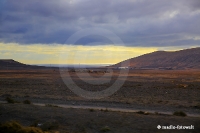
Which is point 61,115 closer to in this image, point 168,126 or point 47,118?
point 47,118

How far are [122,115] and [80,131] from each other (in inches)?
152

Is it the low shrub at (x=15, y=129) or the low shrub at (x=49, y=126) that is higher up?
the low shrub at (x=15, y=129)

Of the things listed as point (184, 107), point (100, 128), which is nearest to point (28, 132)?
point (100, 128)

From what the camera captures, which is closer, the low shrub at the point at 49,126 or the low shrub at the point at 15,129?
the low shrub at the point at 15,129

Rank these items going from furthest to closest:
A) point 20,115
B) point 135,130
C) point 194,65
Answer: point 194,65 → point 20,115 → point 135,130

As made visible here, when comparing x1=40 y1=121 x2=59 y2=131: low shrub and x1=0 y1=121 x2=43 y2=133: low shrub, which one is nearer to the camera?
x1=0 y1=121 x2=43 y2=133: low shrub

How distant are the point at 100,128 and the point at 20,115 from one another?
6242 mm

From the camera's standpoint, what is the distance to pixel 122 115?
18.6 metres

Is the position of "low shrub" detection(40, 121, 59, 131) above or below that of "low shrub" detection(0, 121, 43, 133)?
below

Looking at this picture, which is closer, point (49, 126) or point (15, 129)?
point (15, 129)

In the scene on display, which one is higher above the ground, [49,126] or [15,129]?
[15,129]

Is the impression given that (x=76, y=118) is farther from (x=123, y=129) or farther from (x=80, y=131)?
(x=123, y=129)

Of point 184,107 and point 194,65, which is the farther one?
point 194,65

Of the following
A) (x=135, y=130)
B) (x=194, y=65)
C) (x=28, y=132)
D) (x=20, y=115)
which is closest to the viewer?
(x=28, y=132)
